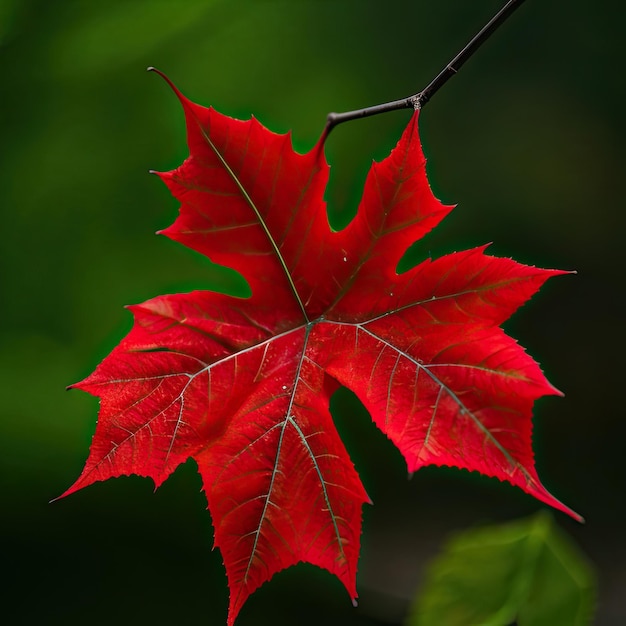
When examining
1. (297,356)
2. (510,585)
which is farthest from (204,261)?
(510,585)

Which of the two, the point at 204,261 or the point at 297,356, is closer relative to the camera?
the point at 297,356

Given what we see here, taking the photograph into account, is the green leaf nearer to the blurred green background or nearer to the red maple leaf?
the red maple leaf

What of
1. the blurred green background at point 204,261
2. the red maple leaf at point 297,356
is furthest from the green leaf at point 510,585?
the blurred green background at point 204,261

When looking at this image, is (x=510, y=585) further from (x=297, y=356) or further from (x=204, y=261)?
(x=204, y=261)

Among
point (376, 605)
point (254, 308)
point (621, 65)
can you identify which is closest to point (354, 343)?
point (254, 308)

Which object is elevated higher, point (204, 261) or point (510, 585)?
point (204, 261)

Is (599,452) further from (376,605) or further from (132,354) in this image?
(132,354)
